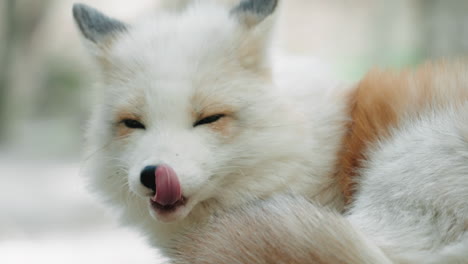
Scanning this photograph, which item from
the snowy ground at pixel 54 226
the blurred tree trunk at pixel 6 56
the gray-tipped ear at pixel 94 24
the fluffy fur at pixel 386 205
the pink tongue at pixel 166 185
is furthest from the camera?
A: the blurred tree trunk at pixel 6 56

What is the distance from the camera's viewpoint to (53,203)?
533 cm

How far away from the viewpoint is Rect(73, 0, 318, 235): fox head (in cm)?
189

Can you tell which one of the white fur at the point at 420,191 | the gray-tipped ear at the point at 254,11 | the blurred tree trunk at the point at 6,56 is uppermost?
the blurred tree trunk at the point at 6,56

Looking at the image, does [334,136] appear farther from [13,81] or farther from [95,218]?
[13,81]

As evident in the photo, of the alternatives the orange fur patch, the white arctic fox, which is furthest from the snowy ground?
the orange fur patch

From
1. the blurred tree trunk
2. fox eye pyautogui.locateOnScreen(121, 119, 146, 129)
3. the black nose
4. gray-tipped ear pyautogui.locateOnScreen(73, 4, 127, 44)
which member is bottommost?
the black nose

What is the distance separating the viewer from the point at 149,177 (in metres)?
1.79

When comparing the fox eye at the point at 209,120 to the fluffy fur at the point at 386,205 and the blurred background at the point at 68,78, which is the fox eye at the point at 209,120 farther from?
the blurred background at the point at 68,78

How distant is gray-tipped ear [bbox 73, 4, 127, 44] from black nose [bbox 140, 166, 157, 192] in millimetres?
→ 728

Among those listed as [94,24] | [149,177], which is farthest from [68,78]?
[149,177]

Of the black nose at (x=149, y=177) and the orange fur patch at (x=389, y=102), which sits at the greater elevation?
the black nose at (x=149, y=177)

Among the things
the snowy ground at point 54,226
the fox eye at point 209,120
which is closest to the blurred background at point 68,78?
the snowy ground at point 54,226

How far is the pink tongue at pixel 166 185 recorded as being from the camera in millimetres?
1755

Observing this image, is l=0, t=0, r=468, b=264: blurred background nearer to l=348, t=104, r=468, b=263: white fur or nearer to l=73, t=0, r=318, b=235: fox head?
l=73, t=0, r=318, b=235: fox head
